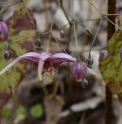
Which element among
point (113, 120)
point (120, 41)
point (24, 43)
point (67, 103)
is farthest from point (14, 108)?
point (120, 41)

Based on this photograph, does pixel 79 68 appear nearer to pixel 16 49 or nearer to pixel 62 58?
pixel 62 58

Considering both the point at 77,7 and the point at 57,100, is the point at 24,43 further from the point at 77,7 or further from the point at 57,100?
the point at 77,7

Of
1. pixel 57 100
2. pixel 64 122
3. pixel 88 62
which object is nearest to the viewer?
pixel 88 62

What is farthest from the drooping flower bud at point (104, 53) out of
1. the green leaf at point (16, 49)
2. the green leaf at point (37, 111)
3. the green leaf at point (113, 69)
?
the green leaf at point (37, 111)

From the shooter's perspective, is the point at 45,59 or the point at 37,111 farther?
the point at 37,111

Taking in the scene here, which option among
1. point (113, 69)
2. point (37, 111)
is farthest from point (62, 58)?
point (37, 111)

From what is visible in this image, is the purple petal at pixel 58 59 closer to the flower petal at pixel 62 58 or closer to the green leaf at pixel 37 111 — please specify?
the flower petal at pixel 62 58
